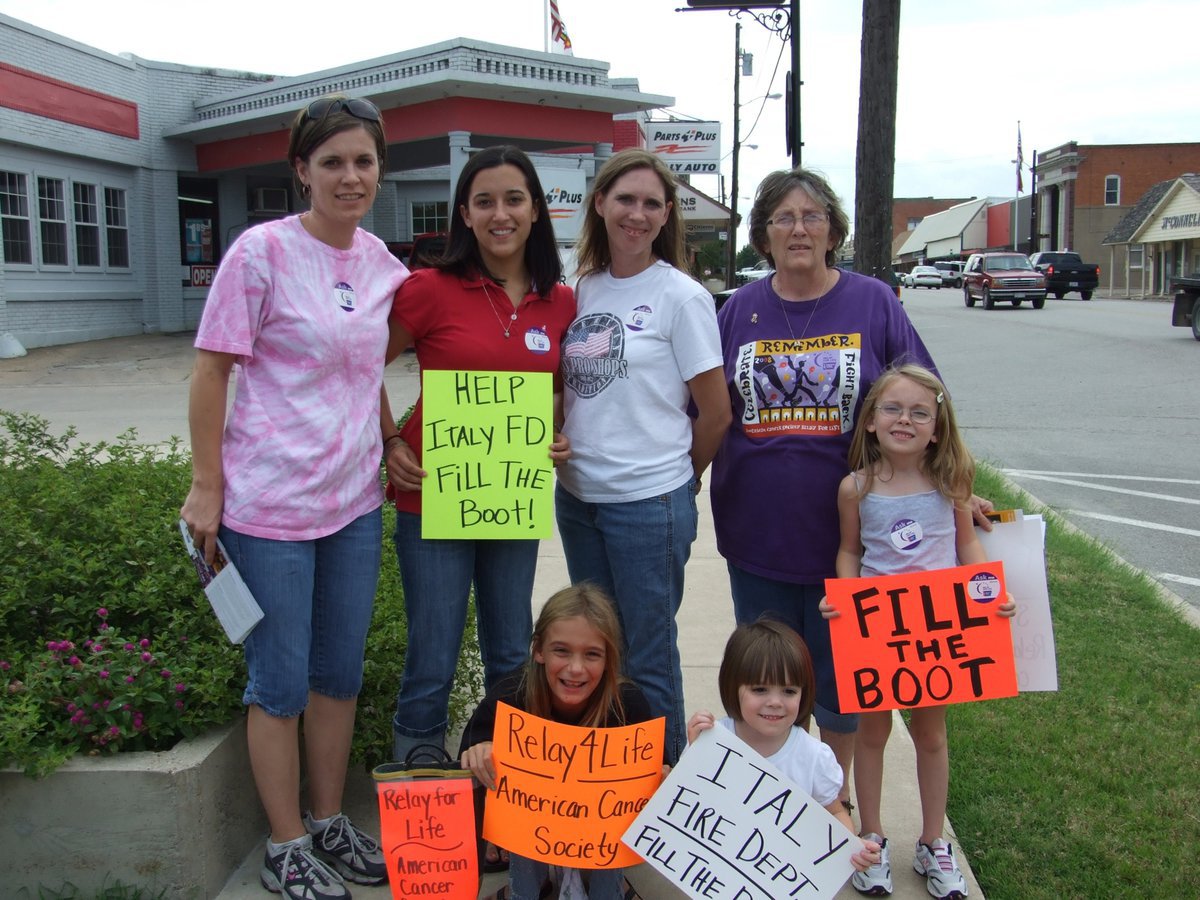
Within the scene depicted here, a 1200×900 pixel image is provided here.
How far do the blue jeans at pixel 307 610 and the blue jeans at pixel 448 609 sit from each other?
13 centimetres

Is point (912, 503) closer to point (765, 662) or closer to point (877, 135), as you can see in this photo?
point (765, 662)

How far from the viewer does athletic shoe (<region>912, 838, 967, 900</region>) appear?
300 cm

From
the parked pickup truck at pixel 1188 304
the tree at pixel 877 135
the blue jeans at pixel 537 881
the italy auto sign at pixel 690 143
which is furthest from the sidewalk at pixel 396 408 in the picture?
the parked pickup truck at pixel 1188 304

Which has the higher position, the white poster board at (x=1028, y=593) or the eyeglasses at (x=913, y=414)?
the eyeglasses at (x=913, y=414)

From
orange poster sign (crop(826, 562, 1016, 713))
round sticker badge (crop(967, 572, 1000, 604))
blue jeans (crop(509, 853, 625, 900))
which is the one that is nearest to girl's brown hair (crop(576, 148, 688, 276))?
orange poster sign (crop(826, 562, 1016, 713))

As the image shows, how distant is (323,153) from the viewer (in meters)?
2.74

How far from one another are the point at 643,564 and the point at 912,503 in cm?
77

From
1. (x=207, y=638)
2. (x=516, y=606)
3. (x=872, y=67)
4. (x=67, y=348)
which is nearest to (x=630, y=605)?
(x=516, y=606)

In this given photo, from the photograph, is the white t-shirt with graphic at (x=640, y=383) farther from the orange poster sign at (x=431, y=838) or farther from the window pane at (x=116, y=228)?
the window pane at (x=116, y=228)

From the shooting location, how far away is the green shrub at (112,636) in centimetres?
288

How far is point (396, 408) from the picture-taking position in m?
12.1

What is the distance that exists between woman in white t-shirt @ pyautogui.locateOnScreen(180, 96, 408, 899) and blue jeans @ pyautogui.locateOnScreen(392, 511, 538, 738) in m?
0.13

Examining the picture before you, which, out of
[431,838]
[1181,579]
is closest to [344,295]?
[431,838]

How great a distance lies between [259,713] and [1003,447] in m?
9.64
